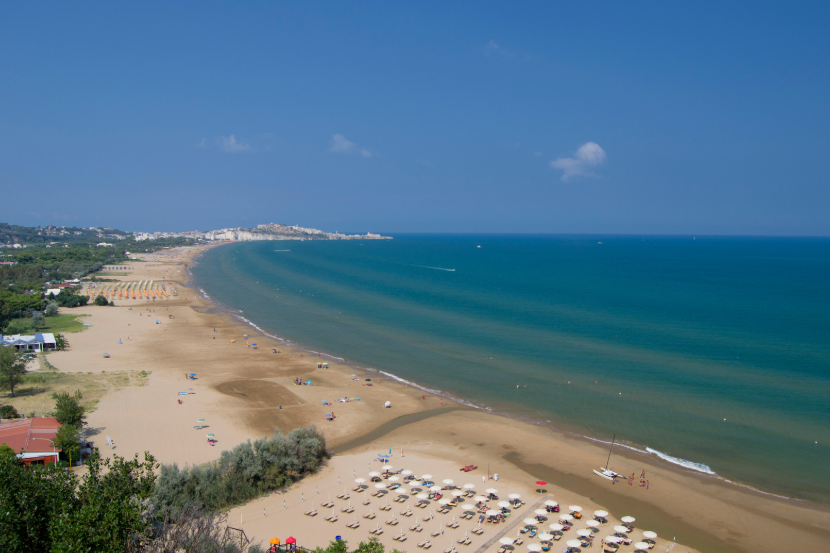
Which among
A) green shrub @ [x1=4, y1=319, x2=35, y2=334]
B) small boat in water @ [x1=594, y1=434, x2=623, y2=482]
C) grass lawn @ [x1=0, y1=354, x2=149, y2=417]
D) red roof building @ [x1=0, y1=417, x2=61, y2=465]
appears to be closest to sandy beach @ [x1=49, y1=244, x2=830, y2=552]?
small boat in water @ [x1=594, y1=434, x2=623, y2=482]

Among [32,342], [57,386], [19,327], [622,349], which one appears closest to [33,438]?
[57,386]

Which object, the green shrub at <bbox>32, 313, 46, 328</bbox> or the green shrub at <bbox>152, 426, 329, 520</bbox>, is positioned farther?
the green shrub at <bbox>32, 313, 46, 328</bbox>

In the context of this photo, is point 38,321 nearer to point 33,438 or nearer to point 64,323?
point 64,323

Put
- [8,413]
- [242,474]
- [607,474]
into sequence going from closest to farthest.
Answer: [242,474] < [607,474] < [8,413]

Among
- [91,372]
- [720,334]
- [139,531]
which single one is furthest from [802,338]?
[91,372]

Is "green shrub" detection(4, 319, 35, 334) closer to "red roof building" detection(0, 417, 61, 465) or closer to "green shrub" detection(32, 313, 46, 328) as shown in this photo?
"green shrub" detection(32, 313, 46, 328)
